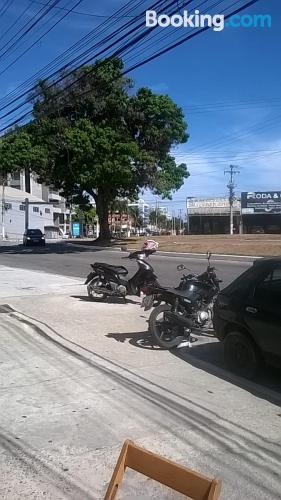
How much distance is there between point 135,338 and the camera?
8.60 meters

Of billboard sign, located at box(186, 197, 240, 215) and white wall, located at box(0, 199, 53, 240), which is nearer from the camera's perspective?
white wall, located at box(0, 199, 53, 240)

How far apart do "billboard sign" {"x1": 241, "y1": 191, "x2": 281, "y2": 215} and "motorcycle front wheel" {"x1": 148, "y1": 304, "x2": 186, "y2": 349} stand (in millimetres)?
83413

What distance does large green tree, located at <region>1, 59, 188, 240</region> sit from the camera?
32.4 meters

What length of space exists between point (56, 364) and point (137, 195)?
39631 millimetres

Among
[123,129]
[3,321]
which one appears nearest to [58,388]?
[3,321]

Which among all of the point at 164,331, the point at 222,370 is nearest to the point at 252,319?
the point at 222,370

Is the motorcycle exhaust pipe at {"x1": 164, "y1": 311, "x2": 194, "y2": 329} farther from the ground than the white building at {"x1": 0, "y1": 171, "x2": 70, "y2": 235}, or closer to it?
closer to it

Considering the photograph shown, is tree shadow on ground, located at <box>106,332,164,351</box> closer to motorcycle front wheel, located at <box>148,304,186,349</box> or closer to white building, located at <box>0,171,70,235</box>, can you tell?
motorcycle front wheel, located at <box>148,304,186,349</box>

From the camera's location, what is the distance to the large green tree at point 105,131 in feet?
106

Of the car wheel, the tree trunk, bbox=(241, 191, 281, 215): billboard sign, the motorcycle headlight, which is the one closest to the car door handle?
the car wheel

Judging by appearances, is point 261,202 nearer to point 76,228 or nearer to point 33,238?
point 76,228

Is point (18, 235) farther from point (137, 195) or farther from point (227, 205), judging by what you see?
point (137, 195)

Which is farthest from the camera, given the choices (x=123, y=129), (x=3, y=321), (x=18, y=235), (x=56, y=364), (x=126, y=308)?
(x=18, y=235)

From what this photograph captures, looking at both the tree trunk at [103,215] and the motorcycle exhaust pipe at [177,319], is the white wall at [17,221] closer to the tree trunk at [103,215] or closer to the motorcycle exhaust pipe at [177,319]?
the tree trunk at [103,215]
